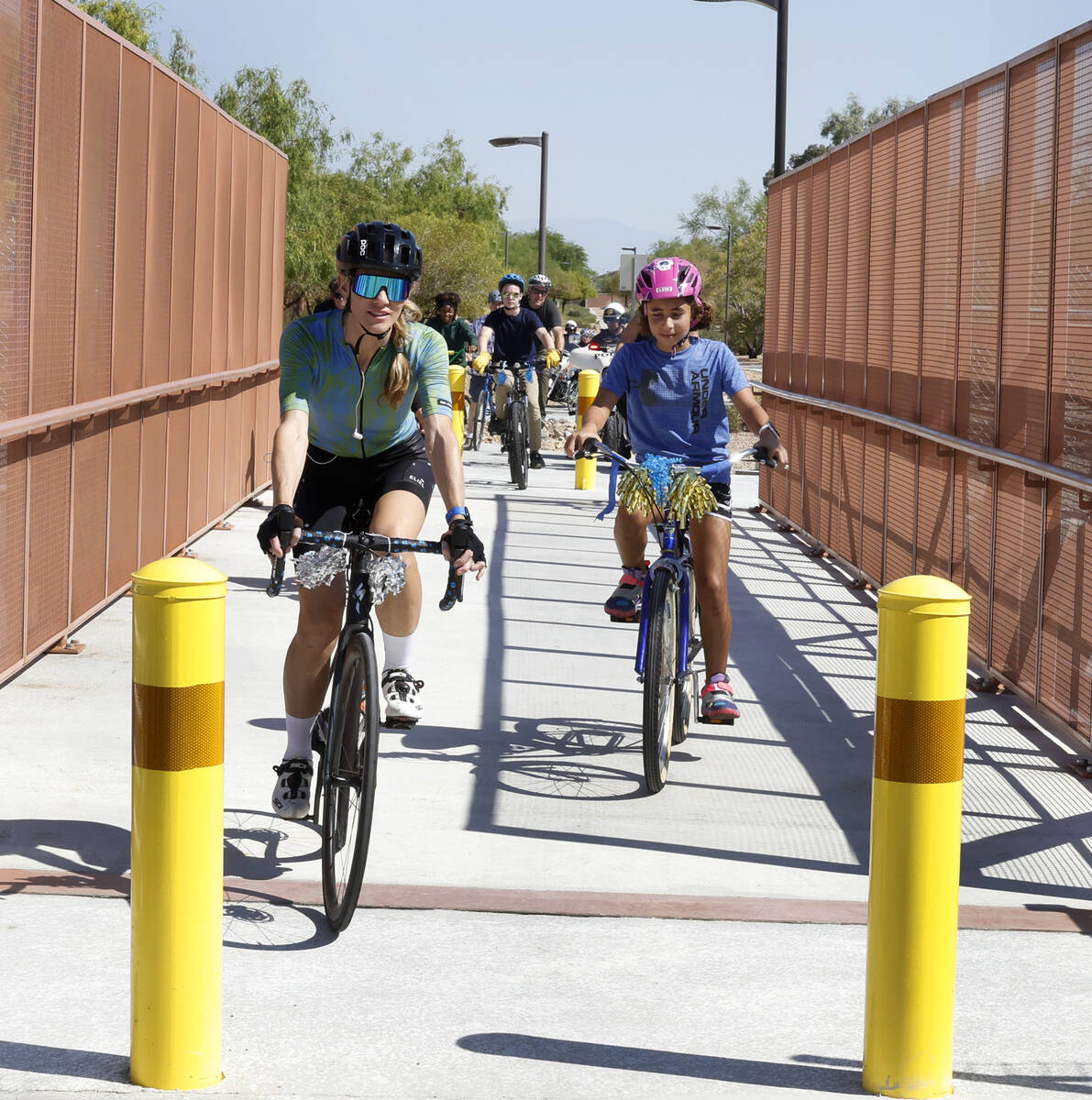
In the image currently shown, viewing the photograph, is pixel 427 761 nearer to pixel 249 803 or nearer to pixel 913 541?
pixel 249 803

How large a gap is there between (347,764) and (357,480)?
112 centimetres

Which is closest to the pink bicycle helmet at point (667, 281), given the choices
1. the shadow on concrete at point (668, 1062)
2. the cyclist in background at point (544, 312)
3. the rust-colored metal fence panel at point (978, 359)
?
the rust-colored metal fence panel at point (978, 359)

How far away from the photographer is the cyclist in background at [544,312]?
63.7ft

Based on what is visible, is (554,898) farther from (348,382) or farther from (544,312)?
(544,312)

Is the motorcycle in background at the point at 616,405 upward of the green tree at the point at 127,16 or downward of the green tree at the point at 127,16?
downward

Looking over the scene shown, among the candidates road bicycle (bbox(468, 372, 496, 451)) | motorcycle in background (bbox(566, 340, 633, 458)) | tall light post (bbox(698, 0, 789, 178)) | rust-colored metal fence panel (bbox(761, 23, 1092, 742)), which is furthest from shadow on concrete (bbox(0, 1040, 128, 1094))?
road bicycle (bbox(468, 372, 496, 451))

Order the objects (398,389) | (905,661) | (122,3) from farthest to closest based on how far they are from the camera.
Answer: (122,3), (398,389), (905,661)

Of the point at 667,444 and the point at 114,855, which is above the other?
the point at 667,444

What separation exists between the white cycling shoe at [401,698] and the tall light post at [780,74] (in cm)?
1552

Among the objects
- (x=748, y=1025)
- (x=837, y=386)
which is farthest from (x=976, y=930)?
(x=837, y=386)

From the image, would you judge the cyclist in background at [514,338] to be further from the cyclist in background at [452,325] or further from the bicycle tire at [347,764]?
the bicycle tire at [347,764]

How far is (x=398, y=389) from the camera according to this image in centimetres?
567

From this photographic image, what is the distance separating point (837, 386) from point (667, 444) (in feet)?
20.6

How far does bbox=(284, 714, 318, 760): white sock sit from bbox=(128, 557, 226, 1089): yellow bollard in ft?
6.07
